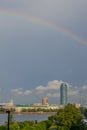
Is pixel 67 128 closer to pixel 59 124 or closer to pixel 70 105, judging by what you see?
pixel 59 124

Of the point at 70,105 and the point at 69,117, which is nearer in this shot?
the point at 69,117

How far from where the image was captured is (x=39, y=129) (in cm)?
3847

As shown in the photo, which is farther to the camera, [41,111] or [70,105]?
[41,111]

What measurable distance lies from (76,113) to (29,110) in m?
131

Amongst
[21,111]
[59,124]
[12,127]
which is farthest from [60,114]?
[21,111]

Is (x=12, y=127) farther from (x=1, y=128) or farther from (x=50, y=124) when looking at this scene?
(x=50, y=124)

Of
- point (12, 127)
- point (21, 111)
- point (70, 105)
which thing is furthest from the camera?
point (21, 111)

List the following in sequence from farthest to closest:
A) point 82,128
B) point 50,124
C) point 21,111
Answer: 1. point 21,111
2. point 50,124
3. point 82,128

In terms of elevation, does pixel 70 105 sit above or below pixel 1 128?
above

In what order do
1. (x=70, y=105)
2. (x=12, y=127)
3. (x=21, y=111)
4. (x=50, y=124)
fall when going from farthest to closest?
(x=21, y=111)
(x=50, y=124)
(x=70, y=105)
(x=12, y=127)

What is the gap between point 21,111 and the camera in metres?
166

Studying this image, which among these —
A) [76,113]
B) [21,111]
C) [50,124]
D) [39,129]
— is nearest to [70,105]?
[76,113]

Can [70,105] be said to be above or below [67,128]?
above

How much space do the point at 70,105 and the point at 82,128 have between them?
6.96 metres
